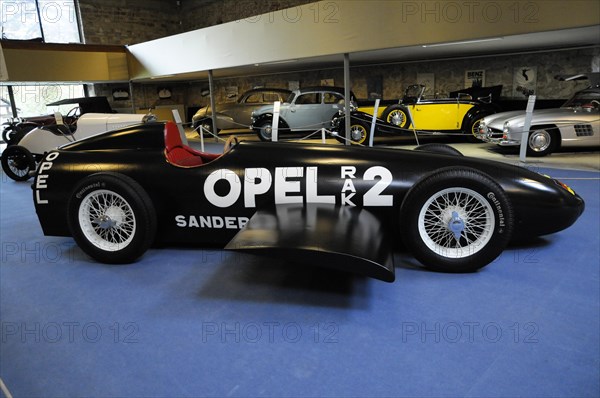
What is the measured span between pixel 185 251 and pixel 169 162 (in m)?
0.81

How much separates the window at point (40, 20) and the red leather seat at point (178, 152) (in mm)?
18640

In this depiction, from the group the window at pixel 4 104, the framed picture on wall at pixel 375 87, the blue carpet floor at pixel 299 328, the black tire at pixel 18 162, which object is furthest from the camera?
the window at pixel 4 104

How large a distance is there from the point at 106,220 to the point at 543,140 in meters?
7.92

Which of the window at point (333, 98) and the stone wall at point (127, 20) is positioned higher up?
the stone wall at point (127, 20)

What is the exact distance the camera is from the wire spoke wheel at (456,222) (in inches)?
114

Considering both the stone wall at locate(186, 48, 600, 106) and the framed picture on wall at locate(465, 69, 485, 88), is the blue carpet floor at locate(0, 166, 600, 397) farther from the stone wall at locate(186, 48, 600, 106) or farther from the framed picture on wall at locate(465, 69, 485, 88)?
the framed picture on wall at locate(465, 69, 485, 88)

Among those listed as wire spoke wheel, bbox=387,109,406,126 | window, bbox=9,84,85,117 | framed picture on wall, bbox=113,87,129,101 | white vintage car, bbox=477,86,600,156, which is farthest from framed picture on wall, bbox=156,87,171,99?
white vintage car, bbox=477,86,600,156

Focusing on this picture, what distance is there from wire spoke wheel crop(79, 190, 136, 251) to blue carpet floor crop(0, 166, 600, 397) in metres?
0.24

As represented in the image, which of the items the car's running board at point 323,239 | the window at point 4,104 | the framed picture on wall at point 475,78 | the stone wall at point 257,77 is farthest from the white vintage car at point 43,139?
the window at point 4,104

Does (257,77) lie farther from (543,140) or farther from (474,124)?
(543,140)

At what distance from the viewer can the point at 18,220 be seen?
5113mm

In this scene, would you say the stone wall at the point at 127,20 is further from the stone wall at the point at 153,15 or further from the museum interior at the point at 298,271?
the museum interior at the point at 298,271

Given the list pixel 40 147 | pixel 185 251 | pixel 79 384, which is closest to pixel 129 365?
pixel 79 384

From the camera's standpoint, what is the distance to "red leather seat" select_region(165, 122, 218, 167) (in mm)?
3805
